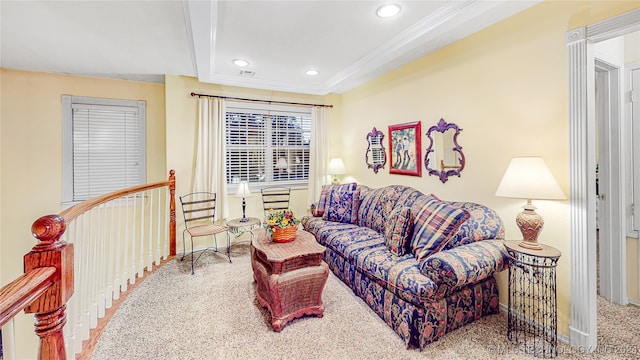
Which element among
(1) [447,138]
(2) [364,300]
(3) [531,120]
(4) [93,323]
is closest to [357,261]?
(2) [364,300]

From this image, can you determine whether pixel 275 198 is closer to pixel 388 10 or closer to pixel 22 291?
pixel 388 10

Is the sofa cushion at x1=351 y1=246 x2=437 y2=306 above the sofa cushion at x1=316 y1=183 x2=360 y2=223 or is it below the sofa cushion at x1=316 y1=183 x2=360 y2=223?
below

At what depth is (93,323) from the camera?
1.98 metres

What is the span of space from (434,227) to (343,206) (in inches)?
61.3

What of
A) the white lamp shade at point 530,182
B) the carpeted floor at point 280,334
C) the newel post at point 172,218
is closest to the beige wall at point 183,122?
the newel post at point 172,218

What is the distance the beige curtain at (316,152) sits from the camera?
4.57 m

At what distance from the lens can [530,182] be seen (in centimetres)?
181

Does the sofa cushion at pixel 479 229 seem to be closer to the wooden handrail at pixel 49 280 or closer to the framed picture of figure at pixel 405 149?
the framed picture of figure at pixel 405 149

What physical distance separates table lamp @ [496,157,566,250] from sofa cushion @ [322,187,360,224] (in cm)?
184

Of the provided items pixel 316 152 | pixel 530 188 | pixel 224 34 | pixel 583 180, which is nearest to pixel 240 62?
pixel 224 34

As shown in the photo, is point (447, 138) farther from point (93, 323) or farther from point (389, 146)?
point (93, 323)

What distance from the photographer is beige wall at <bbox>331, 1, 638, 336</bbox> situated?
191 cm

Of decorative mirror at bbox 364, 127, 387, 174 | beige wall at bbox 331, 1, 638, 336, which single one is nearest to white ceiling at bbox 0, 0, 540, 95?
beige wall at bbox 331, 1, 638, 336

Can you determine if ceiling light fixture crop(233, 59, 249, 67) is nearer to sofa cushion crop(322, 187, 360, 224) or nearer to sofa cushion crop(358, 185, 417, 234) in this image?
sofa cushion crop(322, 187, 360, 224)
